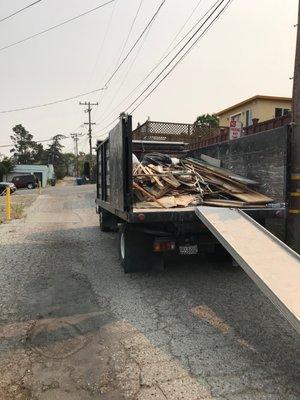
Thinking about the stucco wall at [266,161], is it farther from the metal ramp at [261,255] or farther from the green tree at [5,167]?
the green tree at [5,167]

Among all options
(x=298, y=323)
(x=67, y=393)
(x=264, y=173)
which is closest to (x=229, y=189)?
(x=264, y=173)

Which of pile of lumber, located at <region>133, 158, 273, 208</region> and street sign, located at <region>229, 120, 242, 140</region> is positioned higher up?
street sign, located at <region>229, 120, 242, 140</region>

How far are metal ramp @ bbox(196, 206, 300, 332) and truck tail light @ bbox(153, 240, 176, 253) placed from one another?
2.22ft

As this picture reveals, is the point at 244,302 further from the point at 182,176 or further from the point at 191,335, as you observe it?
the point at 182,176

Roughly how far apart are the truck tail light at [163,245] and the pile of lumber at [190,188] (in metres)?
0.53

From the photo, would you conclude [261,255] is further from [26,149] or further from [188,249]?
[26,149]

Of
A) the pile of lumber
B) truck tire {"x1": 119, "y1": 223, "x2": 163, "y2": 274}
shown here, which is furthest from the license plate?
the pile of lumber

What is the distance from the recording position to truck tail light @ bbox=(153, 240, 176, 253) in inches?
240

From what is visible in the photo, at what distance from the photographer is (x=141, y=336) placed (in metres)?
4.39

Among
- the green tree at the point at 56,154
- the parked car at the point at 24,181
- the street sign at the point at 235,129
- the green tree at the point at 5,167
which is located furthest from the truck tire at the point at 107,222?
the green tree at the point at 56,154

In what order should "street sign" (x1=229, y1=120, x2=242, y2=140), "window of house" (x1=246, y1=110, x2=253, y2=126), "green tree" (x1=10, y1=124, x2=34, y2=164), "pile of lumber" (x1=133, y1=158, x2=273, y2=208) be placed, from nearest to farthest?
"pile of lumber" (x1=133, y1=158, x2=273, y2=208), "street sign" (x1=229, y1=120, x2=242, y2=140), "window of house" (x1=246, y1=110, x2=253, y2=126), "green tree" (x1=10, y1=124, x2=34, y2=164)

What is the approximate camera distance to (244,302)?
5418 millimetres

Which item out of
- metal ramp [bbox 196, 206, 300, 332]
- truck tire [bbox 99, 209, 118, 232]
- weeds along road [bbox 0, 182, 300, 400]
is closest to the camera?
weeds along road [bbox 0, 182, 300, 400]

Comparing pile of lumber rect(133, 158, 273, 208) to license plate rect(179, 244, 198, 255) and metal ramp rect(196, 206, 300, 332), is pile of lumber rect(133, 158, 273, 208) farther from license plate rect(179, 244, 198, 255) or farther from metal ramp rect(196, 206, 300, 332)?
license plate rect(179, 244, 198, 255)
